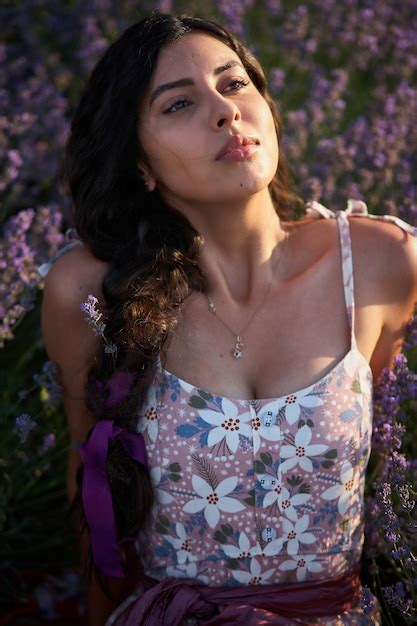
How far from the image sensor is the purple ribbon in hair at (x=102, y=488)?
2.02 m

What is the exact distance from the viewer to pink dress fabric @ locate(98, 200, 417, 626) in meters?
1.95

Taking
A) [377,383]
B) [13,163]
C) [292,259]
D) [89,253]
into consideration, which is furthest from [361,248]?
[13,163]

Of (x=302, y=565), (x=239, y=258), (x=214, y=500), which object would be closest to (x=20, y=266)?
(x=239, y=258)

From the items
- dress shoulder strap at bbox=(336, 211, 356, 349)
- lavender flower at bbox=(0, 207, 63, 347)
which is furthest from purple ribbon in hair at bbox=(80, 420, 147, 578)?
dress shoulder strap at bbox=(336, 211, 356, 349)

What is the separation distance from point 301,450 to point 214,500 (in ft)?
0.75

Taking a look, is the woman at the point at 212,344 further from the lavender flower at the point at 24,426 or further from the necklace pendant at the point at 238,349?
the lavender flower at the point at 24,426

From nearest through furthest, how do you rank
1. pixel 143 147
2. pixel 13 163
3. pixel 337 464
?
pixel 337 464, pixel 143 147, pixel 13 163

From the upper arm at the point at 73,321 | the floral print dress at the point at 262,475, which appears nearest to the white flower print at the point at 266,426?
the floral print dress at the point at 262,475

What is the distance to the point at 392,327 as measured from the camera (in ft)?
7.04

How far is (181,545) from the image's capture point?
6.75 feet

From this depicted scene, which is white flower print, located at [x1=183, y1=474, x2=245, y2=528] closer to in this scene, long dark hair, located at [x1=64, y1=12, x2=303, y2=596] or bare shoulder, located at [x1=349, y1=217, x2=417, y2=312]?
long dark hair, located at [x1=64, y1=12, x2=303, y2=596]

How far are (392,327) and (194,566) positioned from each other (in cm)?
74

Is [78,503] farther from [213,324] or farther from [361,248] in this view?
[361,248]

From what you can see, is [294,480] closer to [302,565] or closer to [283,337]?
[302,565]
